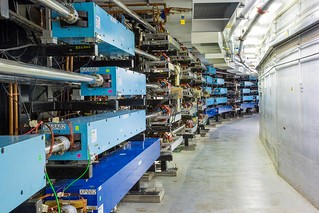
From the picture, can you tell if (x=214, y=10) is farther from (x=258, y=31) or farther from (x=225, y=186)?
(x=258, y=31)

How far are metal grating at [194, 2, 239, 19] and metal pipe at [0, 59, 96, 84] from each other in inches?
98.4

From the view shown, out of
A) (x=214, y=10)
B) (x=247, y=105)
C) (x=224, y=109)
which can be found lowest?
(x=224, y=109)

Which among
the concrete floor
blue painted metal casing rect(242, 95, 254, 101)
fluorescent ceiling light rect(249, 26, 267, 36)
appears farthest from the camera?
blue painted metal casing rect(242, 95, 254, 101)

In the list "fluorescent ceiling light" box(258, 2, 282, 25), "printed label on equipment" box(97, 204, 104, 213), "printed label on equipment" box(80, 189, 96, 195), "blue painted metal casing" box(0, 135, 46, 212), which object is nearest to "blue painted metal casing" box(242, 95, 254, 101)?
"fluorescent ceiling light" box(258, 2, 282, 25)

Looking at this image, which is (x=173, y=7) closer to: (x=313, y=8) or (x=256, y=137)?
(x=313, y=8)

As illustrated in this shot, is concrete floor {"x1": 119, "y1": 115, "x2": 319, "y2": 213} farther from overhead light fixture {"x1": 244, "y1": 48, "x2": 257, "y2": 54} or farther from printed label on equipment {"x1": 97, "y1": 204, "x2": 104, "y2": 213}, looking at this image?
overhead light fixture {"x1": 244, "y1": 48, "x2": 257, "y2": 54}

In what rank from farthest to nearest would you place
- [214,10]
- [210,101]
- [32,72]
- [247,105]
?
[247,105]
[210,101]
[214,10]
[32,72]

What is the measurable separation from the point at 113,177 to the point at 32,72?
123 centimetres

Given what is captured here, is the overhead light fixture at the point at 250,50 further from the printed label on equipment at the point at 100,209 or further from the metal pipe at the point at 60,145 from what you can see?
the metal pipe at the point at 60,145

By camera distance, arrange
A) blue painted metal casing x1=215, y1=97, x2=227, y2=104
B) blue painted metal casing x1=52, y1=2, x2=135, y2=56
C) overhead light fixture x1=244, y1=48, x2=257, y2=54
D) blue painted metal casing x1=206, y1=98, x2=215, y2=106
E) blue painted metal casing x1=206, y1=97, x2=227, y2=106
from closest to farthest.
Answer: blue painted metal casing x1=52, y1=2, x2=135, y2=56 < overhead light fixture x1=244, y1=48, x2=257, y2=54 < blue painted metal casing x1=206, y1=98, x2=215, y2=106 < blue painted metal casing x1=206, y1=97, x2=227, y2=106 < blue painted metal casing x1=215, y1=97, x2=227, y2=104

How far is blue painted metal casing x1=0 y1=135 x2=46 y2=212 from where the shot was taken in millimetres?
Answer: 1331

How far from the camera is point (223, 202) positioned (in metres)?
4.58

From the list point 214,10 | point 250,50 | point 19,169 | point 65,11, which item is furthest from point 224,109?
point 19,169

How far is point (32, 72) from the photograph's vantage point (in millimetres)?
1935
